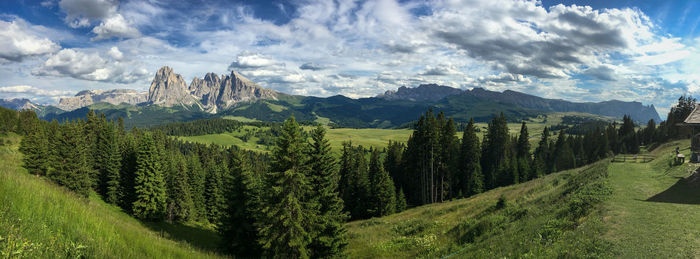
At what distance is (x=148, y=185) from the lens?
50688 mm

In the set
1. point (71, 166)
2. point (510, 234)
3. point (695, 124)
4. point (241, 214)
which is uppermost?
point (695, 124)

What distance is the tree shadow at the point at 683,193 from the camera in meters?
19.4

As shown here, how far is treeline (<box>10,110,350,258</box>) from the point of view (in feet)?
85.8

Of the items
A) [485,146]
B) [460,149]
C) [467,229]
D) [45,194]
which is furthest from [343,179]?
[45,194]

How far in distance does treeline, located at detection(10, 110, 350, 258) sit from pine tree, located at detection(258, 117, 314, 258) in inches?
3.3

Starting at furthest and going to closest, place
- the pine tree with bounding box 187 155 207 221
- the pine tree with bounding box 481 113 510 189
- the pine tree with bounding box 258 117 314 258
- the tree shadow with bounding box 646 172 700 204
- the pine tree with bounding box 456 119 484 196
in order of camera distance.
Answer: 1. the pine tree with bounding box 481 113 510 189
2. the pine tree with bounding box 456 119 484 196
3. the pine tree with bounding box 187 155 207 221
4. the pine tree with bounding box 258 117 314 258
5. the tree shadow with bounding box 646 172 700 204

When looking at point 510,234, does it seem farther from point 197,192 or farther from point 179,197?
point 197,192

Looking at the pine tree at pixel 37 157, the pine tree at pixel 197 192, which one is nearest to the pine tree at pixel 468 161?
the pine tree at pixel 197 192

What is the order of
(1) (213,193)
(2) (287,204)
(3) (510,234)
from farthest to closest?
(1) (213,193)
(2) (287,204)
(3) (510,234)

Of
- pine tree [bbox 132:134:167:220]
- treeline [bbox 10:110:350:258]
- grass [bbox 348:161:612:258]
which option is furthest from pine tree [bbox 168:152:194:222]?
grass [bbox 348:161:612:258]

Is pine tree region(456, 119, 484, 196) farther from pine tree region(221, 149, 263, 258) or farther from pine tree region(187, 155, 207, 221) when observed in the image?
pine tree region(187, 155, 207, 221)

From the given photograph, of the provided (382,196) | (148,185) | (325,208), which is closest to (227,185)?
(325,208)

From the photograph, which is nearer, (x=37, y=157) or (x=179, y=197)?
(x=37, y=157)

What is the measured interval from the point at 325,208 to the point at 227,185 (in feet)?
51.0
